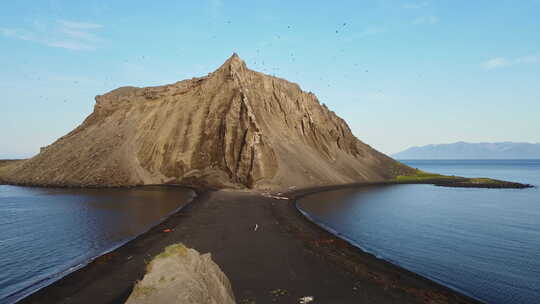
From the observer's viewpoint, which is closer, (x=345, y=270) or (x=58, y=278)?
(x=58, y=278)

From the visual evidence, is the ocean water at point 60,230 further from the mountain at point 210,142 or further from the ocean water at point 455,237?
the ocean water at point 455,237

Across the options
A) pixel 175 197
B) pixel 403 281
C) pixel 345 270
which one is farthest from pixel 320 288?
pixel 175 197

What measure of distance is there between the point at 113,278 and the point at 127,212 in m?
23.9

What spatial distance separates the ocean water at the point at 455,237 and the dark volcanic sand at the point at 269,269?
2499 millimetres

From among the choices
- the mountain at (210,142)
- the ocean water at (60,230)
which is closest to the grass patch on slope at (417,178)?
the mountain at (210,142)

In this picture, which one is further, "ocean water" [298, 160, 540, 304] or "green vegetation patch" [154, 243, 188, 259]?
"ocean water" [298, 160, 540, 304]

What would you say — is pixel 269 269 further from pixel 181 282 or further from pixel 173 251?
pixel 181 282

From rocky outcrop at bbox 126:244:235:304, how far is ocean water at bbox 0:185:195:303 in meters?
9.98

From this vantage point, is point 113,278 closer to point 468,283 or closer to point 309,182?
point 468,283

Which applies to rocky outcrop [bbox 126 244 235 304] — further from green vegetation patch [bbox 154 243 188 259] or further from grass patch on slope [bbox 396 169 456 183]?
grass patch on slope [bbox 396 169 456 183]

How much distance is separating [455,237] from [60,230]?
1419 inches

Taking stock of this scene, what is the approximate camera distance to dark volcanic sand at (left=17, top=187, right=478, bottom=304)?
14.9 meters

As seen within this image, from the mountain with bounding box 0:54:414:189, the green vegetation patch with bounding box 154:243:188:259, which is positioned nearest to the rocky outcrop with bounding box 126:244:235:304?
the green vegetation patch with bounding box 154:243:188:259

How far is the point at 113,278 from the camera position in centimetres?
1658
